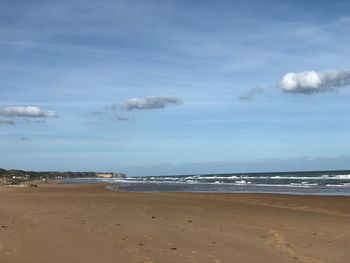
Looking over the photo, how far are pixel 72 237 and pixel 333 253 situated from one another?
5.80 meters

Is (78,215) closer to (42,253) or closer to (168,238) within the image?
(168,238)

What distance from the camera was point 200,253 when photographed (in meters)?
9.23

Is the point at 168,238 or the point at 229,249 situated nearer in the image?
the point at 229,249

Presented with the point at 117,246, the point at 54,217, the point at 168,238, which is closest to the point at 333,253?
the point at 168,238

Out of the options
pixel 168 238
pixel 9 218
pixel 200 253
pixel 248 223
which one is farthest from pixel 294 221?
pixel 9 218

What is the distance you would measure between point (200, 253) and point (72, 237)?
11.3 feet

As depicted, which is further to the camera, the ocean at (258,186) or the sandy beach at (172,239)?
the ocean at (258,186)

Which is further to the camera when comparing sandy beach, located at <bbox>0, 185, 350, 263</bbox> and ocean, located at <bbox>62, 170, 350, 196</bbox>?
ocean, located at <bbox>62, 170, 350, 196</bbox>

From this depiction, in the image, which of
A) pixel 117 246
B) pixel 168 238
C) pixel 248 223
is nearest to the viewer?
pixel 117 246

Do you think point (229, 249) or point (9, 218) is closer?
point (229, 249)

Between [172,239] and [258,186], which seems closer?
[172,239]

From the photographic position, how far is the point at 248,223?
14.2 m

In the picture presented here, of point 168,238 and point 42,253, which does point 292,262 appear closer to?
point 168,238

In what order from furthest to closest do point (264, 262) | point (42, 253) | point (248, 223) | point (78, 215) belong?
point (78, 215) < point (248, 223) < point (42, 253) < point (264, 262)
